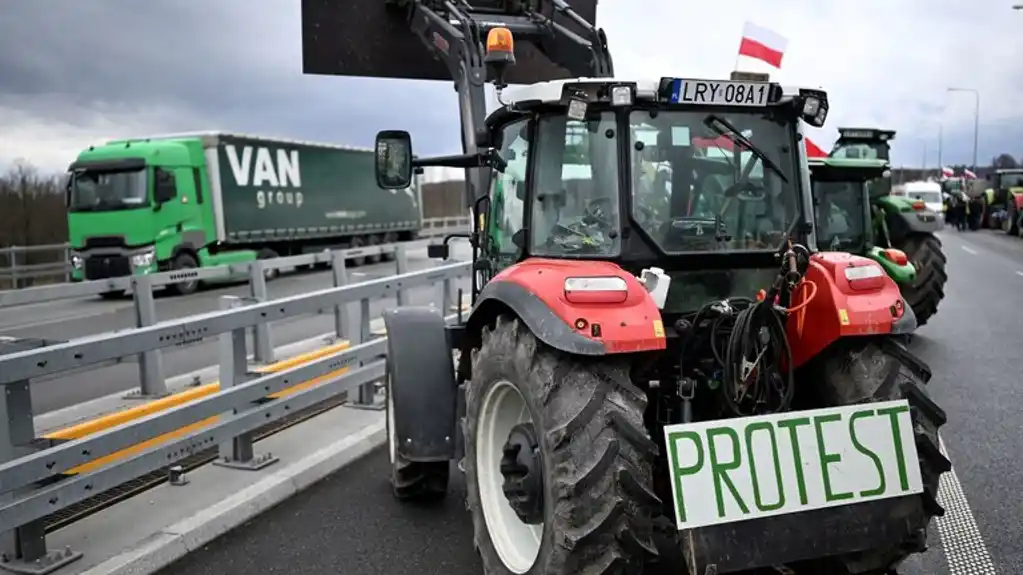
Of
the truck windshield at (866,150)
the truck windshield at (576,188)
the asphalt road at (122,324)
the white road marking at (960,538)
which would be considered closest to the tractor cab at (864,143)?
the truck windshield at (866,150)

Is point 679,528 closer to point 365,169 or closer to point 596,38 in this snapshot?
point 596,38

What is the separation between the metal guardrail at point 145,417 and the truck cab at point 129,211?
46.0 ft

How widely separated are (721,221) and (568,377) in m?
1.23

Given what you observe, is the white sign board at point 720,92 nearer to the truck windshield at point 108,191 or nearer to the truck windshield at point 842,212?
the truck windshield at point 842,212

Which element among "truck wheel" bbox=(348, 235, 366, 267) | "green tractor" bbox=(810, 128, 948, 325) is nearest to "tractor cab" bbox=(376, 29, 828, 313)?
"green tractor" bbox=(810, 128, 948, 325)

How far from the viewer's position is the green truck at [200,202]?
1952cm

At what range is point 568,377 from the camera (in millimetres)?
3309

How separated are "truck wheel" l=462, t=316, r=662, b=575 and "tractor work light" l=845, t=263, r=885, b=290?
3.77 feet

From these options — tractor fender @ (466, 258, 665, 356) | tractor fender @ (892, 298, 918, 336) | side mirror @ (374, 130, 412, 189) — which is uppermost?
side mirror @ (374, 130, 412, 189)

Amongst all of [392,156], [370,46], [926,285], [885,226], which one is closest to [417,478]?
[392,156]

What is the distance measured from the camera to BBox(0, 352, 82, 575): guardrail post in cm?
397

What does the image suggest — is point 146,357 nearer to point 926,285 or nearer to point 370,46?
point 370,46

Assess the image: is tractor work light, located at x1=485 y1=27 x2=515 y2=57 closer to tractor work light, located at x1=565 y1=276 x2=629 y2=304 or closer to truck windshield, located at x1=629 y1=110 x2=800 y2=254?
truck windshield, located at x1=629 y1=110 x2=800 y2=254

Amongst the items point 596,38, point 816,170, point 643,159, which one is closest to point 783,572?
point 643,159
